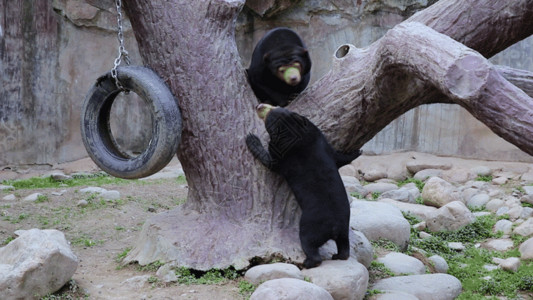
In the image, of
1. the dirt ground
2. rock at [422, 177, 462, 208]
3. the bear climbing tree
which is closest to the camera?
the dirt ground

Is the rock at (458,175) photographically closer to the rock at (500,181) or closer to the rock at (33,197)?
the rock at (500,181)

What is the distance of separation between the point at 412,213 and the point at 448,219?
2.07 feet

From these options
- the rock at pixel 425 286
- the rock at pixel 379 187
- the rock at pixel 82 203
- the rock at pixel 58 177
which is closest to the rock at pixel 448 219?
the rock at pixel 379 187

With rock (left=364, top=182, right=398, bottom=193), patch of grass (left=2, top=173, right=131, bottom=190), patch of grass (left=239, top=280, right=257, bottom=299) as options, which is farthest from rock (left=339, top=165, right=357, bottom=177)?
patch of grass (left=239, top=280, right=257, bottom=299)

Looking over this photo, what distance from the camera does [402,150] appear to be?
34.8ft

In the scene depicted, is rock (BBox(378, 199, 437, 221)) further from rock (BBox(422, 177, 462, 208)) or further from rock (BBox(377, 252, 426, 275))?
rock (BBox(377, 252, 426, 275))

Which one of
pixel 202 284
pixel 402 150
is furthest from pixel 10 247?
pixel 402 150

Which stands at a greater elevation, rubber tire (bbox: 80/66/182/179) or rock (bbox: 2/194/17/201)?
rubber tire (bbox: 80/66/182/179)

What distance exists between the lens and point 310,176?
14.5ft

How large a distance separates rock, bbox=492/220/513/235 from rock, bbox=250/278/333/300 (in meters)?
3.86

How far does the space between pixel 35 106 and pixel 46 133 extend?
45cm

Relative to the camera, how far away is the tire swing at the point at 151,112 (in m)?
4.38

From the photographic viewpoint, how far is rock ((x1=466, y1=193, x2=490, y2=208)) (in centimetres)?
804

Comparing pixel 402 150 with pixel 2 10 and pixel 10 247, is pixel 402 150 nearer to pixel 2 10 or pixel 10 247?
pixel 2 10
